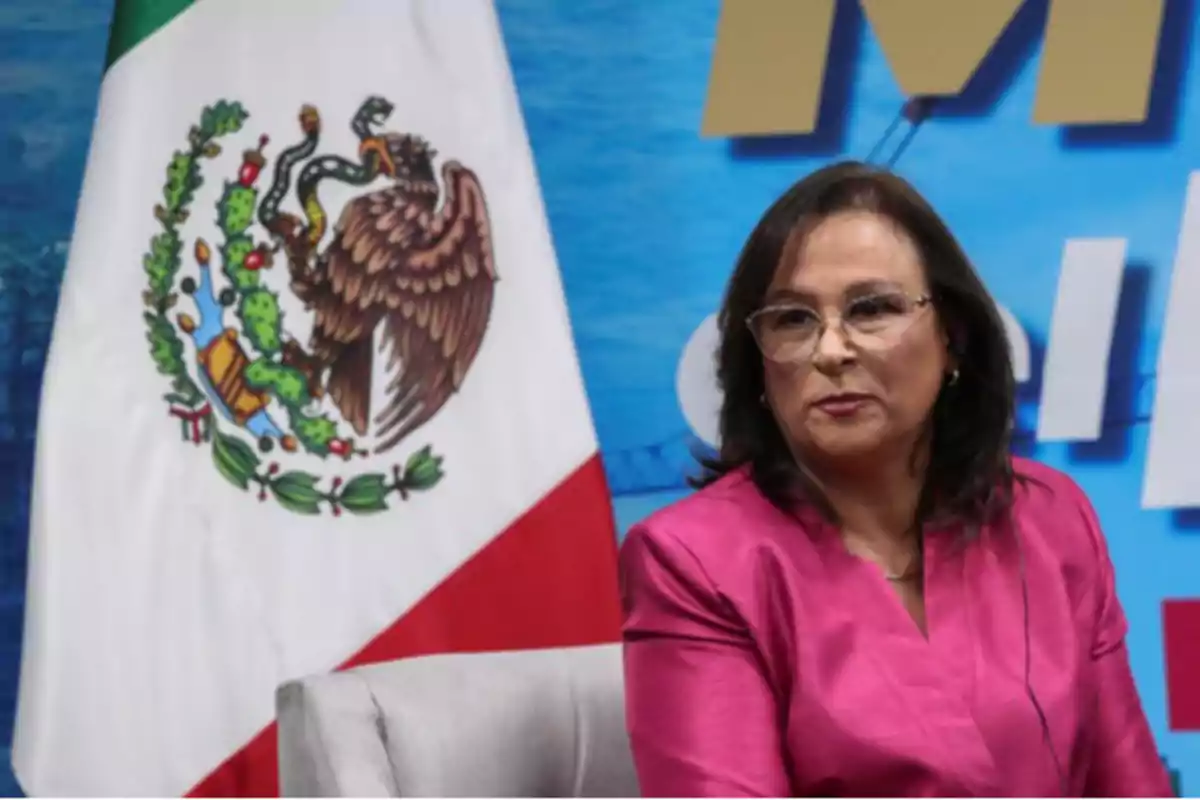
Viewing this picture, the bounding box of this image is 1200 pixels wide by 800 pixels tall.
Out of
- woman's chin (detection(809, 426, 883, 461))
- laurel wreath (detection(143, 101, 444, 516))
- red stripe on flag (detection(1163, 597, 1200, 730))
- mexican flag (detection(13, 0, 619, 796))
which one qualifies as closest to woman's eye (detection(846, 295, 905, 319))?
woman's chin (detection(809, 426, 883, 461))

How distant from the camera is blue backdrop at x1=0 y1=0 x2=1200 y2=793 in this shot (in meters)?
1.99

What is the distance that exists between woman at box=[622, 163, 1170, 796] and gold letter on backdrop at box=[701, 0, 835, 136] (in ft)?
2.47

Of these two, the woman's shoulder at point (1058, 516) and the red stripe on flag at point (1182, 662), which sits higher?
the woman's shoulder at point (1058, 516)

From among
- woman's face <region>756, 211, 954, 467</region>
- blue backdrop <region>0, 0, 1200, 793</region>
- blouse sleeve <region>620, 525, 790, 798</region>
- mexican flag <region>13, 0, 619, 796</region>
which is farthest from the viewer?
blue backdrop <region>0, 0, 1200, 793</region>

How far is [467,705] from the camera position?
4.44 feet

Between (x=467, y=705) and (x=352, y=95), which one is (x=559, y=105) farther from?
(x=467, y=705)

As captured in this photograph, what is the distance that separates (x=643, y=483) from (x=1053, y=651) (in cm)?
86

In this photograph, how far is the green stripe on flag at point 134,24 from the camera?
188cm

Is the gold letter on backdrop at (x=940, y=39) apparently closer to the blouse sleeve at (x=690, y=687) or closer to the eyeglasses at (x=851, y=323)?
the eyeglasses at (x=851, y=323)

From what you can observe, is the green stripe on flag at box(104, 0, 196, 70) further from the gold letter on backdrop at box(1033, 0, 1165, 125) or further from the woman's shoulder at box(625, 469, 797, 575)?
the gold letter on backdrop at box(1033, 0, 1165, 125)

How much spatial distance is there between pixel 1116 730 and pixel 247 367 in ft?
3.93

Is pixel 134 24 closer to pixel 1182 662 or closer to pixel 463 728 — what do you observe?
pixel 463 728

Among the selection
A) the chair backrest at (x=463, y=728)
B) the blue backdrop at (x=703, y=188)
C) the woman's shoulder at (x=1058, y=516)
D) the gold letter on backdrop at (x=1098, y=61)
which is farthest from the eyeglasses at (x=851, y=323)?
the gold letter on backdrop at (x=1098, y=61)

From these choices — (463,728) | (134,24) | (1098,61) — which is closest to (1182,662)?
(1098,61)
